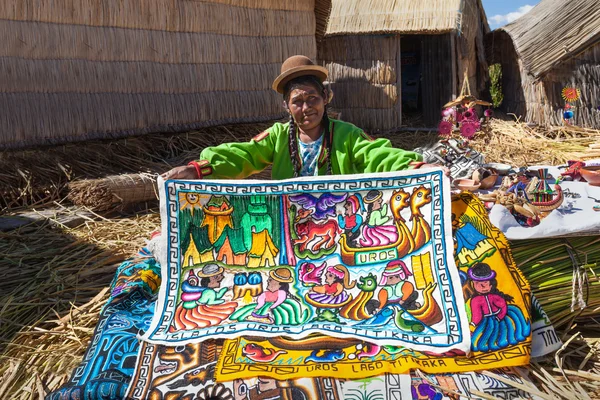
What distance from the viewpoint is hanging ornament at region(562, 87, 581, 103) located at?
7739 millimetres

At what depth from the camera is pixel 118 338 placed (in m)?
2.21

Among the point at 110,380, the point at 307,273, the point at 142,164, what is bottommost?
the point at 110,380

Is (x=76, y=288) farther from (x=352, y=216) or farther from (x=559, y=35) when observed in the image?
(x=559, y=35)

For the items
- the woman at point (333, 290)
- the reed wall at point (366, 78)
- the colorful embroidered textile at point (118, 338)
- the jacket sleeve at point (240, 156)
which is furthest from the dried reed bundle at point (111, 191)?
the reed wall at point (366, 78)

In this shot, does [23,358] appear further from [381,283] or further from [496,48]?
[496,48]

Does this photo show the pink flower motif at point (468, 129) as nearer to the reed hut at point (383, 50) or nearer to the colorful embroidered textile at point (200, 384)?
the reed hut at point (383, 50)

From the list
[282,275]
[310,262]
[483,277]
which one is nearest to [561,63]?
[483,277]

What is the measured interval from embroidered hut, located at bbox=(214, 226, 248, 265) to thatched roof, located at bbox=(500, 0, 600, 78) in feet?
22.4

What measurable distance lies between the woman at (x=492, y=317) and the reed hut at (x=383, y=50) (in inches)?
272

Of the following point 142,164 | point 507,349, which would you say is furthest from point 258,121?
point 507,349

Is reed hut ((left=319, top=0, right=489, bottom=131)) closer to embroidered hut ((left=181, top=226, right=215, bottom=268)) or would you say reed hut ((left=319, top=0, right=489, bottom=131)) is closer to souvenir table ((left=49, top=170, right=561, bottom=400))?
souvenir table ((left=49, top=170, right=561, bottom=400))

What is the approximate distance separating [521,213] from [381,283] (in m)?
1.03

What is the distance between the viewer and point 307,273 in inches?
96.3

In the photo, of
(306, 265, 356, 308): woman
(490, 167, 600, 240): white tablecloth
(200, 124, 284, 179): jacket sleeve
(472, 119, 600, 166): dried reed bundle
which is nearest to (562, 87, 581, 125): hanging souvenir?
(472, 119, 600, 166): dried reed bundle
